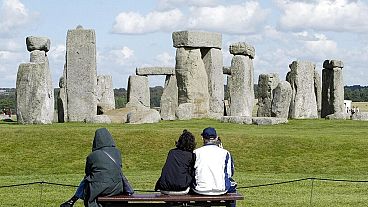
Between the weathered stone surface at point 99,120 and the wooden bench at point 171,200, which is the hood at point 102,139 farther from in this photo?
the weathered stone surface at point 99,120

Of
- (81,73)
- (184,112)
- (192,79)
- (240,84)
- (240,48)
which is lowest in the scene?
(184,112)

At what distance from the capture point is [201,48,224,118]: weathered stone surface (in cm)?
3872

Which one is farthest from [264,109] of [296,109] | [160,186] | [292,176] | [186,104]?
[160,186]

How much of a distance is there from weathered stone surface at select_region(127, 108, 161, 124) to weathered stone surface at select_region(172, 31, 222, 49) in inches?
228

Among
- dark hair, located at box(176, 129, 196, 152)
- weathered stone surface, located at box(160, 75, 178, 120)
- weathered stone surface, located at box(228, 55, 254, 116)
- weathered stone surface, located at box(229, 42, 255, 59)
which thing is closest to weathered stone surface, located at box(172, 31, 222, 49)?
weathered stone surface, located at box(229, 42, 255, 59)

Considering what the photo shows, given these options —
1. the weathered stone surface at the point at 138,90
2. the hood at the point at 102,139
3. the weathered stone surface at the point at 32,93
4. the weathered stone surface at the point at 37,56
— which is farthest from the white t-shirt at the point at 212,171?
the weathered stone surface at the point at 138,90

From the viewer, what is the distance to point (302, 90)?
137 feet

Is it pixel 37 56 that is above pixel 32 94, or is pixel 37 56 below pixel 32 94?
above

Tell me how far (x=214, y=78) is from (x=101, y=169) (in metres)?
26.8

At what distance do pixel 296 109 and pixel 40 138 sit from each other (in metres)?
18.8

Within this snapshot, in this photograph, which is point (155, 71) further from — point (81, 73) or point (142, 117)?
point (142, 117)

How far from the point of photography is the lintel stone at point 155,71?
157ft

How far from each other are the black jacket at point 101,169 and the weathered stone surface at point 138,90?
33057 millimetres

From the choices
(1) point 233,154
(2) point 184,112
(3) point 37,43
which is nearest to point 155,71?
(2) point 184,112
